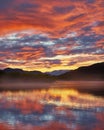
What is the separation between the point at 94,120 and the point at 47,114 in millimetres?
5633

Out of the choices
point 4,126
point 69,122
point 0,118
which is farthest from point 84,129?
point 0,118

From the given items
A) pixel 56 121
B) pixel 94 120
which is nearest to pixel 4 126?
pixel 56 121

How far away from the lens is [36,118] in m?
31.1

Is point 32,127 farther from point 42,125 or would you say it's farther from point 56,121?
point 56,121

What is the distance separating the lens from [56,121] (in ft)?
94.9

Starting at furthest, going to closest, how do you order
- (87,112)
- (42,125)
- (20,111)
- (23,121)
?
(20,111)
(87,112)
(23,121)
(42,125)

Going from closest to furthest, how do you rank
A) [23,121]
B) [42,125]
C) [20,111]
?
[42,125], [23,121], [20,111]

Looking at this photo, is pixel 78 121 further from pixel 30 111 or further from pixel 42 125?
pixel 30 111

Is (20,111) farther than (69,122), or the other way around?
(20,111)

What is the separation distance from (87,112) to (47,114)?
312 cm

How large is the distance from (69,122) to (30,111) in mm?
8656

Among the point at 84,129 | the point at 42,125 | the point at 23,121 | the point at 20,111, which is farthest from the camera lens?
the point at 20,111

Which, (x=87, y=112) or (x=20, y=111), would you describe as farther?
(x=20, y=111)

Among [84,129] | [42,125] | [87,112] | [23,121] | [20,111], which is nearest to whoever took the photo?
[84,129]
